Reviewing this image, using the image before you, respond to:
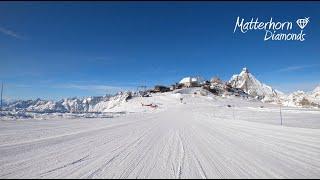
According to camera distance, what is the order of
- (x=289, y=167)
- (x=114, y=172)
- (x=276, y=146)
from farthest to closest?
(x=276, y=146)
(x=289, y=167)
(x=114, y=172)

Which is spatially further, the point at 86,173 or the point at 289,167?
the point at 289,167

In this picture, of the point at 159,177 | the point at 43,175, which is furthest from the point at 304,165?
the point at 43,175

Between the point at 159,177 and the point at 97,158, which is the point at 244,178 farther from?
the point at 97,158

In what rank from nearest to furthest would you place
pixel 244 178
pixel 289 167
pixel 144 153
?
pixel 244 178 → pixel 289 167 → pixel 144 153

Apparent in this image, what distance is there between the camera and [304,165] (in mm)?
6184

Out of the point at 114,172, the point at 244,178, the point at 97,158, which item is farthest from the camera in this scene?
the point at 97,158

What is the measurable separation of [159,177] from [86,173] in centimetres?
142

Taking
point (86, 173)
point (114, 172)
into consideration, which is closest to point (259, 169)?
point (114, 172)

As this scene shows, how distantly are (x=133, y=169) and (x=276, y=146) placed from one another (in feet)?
17.8

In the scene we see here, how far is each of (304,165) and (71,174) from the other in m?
4.97

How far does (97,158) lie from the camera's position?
682 cm

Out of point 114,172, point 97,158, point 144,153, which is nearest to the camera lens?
point 114,172

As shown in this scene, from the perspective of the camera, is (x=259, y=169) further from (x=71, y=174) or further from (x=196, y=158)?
(x=71, y=174)

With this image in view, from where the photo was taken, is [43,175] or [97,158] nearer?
[43,175]
